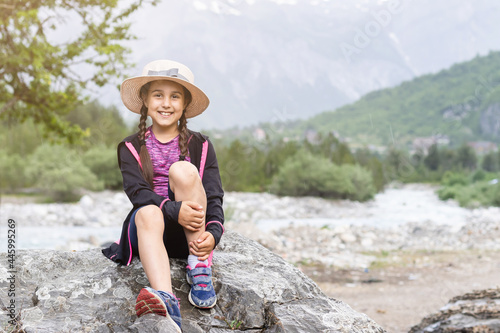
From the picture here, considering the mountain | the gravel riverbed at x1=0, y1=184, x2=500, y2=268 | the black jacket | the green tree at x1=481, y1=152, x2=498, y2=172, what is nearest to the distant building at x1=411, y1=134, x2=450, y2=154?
the mountain

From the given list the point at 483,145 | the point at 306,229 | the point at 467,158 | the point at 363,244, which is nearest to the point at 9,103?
the point at 306,229

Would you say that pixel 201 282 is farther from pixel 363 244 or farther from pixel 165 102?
pixel 363 244

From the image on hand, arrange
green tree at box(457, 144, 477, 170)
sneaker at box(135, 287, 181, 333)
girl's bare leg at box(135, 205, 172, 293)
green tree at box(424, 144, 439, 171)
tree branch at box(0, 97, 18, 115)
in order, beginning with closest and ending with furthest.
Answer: sneaker at box(135, 287, 181, 333) → girl's bare leg at box(135, 205, 172, 293) → tree branch at box(0, 97, 18, 115) → green tree at box(457, 144, 477, 170) → green tree at box(424, 144, 439, 171)

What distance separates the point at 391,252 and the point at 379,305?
5184mm

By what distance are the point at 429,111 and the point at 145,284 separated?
86.5 metres

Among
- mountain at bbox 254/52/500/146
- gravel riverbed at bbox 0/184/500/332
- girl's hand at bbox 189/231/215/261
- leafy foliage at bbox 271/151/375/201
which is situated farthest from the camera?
mountain at bbox 254/52/500/146

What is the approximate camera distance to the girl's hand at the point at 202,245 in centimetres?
243

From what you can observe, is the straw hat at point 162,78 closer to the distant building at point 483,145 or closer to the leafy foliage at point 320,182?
the leafy foliage at point 320,182

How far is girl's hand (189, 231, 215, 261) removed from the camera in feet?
7.97

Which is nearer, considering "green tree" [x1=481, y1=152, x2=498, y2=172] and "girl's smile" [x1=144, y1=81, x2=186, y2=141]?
"girl's smile" [x1=144, y1=81, x2=186, y2=141]

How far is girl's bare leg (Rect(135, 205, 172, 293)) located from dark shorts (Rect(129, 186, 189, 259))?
0.23 ft

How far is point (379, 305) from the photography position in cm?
613

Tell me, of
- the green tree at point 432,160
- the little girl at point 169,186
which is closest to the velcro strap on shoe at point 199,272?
the little girl at point 169,186

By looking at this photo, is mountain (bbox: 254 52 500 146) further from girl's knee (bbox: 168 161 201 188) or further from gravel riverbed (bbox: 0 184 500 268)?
girl's knee (bbox: 168 161 201 188)
